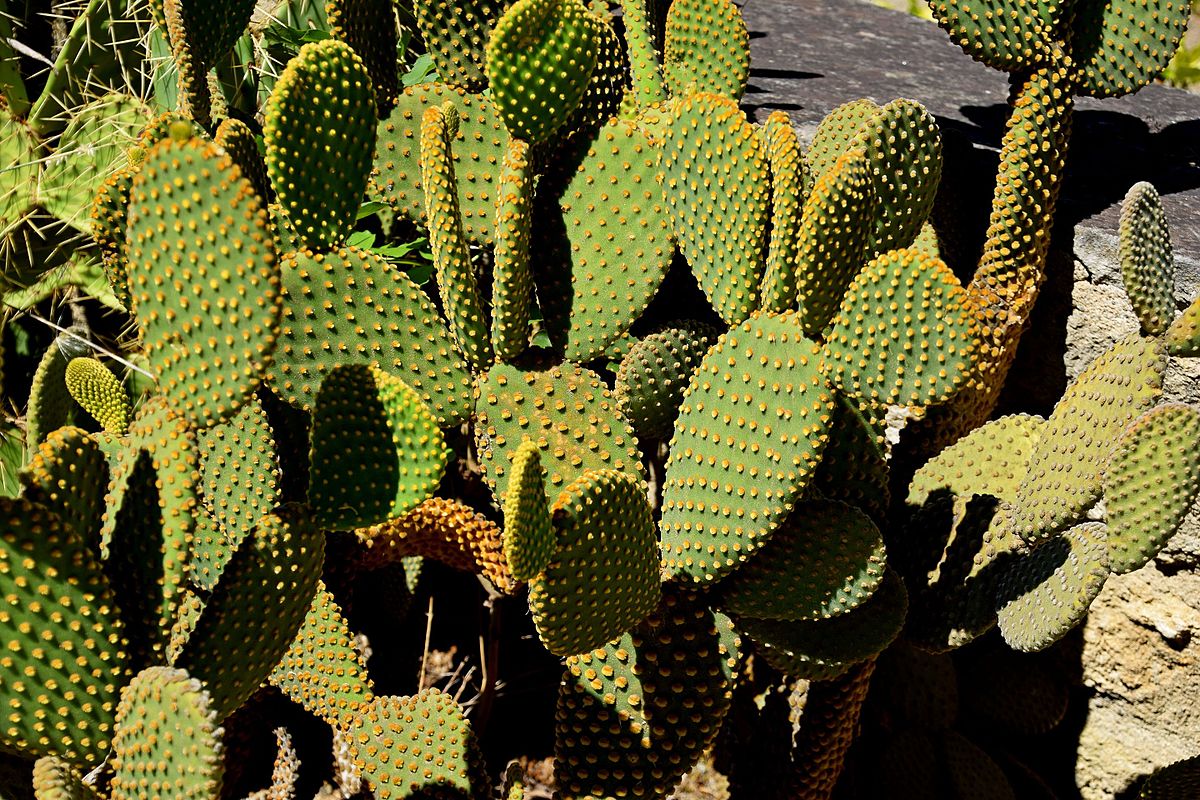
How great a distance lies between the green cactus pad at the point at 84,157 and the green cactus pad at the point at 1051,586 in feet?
6.09

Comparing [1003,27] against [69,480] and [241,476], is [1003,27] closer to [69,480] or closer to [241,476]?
[241,476]

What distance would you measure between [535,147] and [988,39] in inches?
30.2

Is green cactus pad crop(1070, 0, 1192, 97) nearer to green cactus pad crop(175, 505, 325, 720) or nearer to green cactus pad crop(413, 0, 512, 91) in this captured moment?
green cactus pad crop(413, 0, 512, 91)

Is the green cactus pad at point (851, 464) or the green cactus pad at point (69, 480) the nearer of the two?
the green cactus pad at point (69, 480)

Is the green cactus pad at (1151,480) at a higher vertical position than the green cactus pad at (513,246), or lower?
lower

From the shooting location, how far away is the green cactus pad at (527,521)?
1.11m

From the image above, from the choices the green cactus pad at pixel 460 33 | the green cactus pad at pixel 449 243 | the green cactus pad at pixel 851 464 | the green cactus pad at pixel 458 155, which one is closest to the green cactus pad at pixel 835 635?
the green cactus pad at pixel 851 464

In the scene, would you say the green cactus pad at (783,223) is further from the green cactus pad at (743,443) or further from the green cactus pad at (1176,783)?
the green cactus pad at (1176,783)

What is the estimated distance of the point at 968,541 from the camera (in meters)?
1.68

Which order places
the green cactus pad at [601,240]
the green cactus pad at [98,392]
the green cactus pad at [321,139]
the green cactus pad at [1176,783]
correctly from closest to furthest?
the green cactus pad at [321,139], the green cactus pad at [601,240], the green cactus pad at [98,392], the green cactus pad at [1176,783]

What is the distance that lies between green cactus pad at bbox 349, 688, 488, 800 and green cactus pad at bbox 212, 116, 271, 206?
809 millimetres

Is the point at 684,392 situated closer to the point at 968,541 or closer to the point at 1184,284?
the point at 968,541

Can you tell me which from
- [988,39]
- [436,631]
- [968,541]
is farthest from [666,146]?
[436,631]

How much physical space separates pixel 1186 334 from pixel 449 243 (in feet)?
3.19
